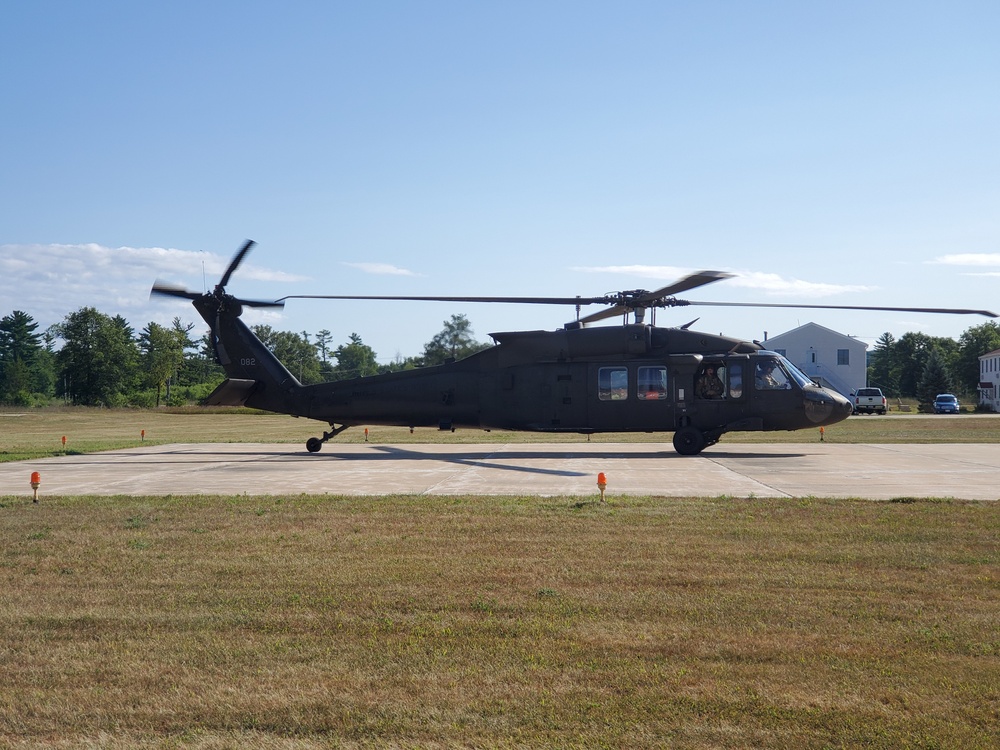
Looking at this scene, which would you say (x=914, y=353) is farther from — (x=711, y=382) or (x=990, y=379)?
(x=711, y=382)

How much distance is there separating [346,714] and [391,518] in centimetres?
747

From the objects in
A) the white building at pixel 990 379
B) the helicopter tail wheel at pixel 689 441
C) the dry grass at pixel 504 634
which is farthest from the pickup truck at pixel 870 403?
the dry grass at pixel 504 634

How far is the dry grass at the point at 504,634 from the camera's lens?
515 cm

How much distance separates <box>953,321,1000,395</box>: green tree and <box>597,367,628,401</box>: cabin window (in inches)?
5011

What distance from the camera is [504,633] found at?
22.6ft

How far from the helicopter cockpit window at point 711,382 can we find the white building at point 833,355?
262 feet

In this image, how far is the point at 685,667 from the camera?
6062 millimetres

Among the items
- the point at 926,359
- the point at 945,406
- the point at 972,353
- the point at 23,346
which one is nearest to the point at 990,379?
the point at 926,359

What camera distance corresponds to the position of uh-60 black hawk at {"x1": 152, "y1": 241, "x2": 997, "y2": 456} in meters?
24.0

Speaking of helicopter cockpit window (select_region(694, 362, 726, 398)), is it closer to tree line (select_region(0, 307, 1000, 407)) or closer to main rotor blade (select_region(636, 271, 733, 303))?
main rotor blade (select_region(636, 271, 733, 303))

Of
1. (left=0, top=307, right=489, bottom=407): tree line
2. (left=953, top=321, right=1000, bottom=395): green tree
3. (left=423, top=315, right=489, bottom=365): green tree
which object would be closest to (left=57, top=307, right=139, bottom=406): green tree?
(left=0, top=307, right=489, bottom=407): tree line

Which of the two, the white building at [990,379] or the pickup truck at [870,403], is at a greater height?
the white building at [990,379]

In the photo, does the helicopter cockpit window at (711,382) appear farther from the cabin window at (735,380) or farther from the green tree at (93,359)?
the green tree at (93,359)

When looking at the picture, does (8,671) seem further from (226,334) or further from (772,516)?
(226,334)
